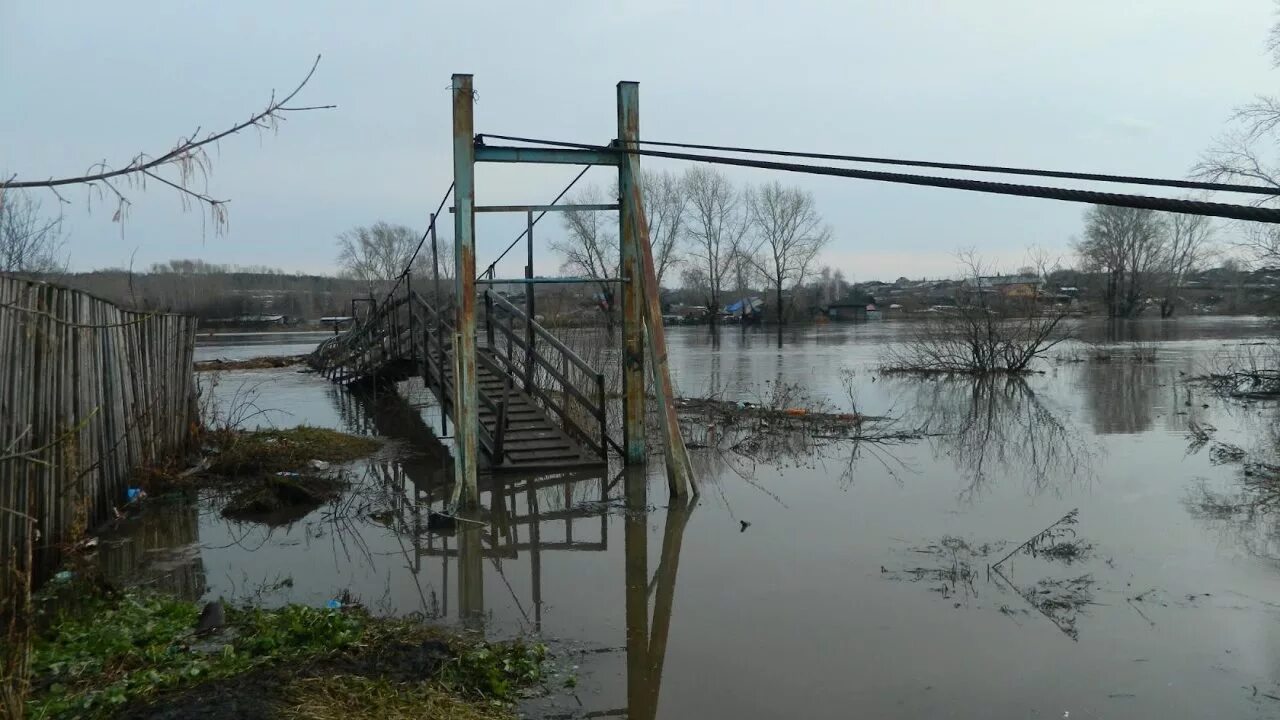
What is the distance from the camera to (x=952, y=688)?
5.16 meters

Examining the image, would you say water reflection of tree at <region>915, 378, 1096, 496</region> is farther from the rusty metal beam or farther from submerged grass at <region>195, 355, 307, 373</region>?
submerged grass at <region>195, 355, 307, 373</region>

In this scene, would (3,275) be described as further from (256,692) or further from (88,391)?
(256,692)

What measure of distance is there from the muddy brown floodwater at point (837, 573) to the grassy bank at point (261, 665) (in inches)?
19.1

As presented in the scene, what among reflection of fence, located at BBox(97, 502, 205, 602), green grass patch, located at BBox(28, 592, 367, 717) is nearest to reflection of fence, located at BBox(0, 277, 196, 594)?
reflection of fence, located at BBox(97, 502, 205, 602)

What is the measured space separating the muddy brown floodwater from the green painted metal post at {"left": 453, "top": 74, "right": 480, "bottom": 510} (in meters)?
0.73

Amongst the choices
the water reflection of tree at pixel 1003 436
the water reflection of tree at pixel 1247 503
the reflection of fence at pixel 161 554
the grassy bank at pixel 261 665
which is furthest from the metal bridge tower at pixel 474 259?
the water reflection of tree at pixel 1247 503

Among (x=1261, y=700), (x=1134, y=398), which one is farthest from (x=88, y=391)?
(x=1134, y=398)

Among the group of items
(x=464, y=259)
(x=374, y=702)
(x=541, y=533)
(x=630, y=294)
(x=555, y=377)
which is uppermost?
(x=464, y=259)

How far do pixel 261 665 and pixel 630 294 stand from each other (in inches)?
287

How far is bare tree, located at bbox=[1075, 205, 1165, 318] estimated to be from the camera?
76125mm

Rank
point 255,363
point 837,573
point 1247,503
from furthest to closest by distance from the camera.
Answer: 1. point 255,363
2. point 1247,503
3. point 837,573

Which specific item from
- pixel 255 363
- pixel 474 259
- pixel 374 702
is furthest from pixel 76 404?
pixel 255 363

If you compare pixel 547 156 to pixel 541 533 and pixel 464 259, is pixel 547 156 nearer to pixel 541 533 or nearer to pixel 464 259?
pixel 464 259

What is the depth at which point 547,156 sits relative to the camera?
10641 mm
